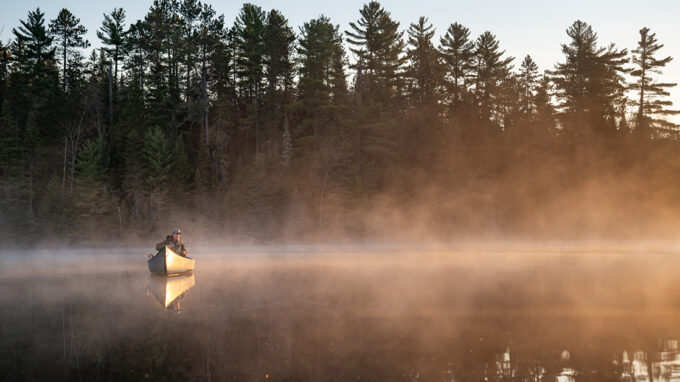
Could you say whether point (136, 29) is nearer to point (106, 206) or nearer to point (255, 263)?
point (106, 206)

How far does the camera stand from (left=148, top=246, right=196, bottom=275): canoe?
27736 millimetres

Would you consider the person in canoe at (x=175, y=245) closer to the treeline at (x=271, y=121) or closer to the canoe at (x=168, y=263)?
the canoe at (x=168, y=263)

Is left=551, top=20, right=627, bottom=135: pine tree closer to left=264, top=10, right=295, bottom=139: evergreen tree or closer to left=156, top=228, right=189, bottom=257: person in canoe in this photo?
left=264, top=10, right=295, bottom=139: evergreen tree

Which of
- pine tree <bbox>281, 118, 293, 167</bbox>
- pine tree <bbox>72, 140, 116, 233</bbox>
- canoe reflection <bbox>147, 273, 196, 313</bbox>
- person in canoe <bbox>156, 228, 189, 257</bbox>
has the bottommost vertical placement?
canoe reflection <bbox>147, 273, 196, 313</bbox>

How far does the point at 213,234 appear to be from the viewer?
5781 cm

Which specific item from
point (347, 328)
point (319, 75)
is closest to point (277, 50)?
point (319, 75)

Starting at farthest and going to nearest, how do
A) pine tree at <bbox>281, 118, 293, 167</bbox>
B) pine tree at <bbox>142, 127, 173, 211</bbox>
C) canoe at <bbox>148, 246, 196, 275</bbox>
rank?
1. pine tree at <bbox>281, 118, 293, 167</bbox>
2. pine tree at <bbox>142, 127, 173, 211</bbox>
3. canoe at <bbox>148, 246, 196, 275</bbox>

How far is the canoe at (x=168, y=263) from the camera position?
91.0 feet

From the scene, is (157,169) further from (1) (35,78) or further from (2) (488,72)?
(2) (488,72)

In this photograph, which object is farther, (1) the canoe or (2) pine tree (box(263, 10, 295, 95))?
(2) pine tree (box(263, 10, 295, 95))

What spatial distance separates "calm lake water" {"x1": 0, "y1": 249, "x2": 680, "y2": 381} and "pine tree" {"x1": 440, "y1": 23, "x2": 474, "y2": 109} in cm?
4842

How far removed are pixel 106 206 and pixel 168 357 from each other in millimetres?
48603

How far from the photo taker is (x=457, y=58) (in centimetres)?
7175

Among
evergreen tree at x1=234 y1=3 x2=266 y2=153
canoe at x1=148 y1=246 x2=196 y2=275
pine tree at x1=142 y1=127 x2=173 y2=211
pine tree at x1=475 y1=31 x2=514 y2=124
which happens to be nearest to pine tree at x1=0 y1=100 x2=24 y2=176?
pine tree at x1=142 y1=127 x2=173 y2=211
